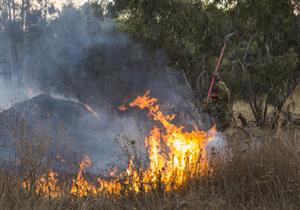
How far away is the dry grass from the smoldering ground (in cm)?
450

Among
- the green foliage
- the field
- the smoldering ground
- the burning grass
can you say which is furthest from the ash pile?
the field

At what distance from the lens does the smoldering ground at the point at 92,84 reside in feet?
37.7

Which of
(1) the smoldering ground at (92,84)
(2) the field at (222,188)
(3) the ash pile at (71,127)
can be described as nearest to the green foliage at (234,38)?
(1) the smoldering ground at (92,84)

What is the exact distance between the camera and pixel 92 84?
715 inches

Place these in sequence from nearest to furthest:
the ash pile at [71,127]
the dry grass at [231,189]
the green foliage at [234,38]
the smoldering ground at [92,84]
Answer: the dry grass at [231,189] → the ash pile at [71,127] → the smoldering ground at [92,84] → the green foliage at [234,38]

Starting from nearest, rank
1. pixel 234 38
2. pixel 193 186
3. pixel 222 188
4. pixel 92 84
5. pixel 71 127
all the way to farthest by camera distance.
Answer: pixel 193 186, pixel 222 188, pixel 71 127, pixel 234 38, pixel 92 84

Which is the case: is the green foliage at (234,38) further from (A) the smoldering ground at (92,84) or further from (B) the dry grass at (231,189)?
(B) the dry grass at (231,189)

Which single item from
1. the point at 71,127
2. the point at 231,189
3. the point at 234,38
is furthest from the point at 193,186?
the point at 234,38

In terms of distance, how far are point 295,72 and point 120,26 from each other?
19.1ft

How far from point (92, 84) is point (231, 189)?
1336cm

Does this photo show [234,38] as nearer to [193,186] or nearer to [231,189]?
[231,189]

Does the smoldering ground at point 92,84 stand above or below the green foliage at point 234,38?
below

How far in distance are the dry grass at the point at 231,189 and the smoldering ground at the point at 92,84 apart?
450 cm

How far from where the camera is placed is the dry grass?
473 cm
